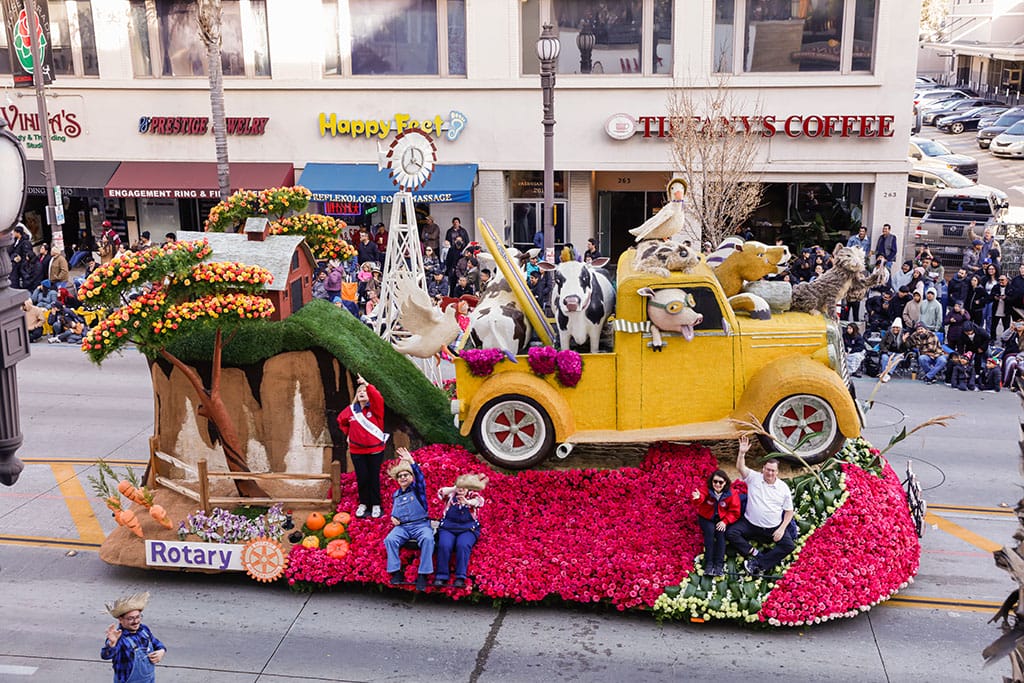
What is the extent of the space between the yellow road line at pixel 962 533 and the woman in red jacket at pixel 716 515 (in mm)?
3783

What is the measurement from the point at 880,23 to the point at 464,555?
67.1ft

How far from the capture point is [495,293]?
43.0ft

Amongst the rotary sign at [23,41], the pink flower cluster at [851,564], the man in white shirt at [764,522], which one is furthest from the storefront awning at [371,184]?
the man in white shirt at [764,522]

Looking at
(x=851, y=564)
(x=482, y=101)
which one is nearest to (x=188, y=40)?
(x=482, y=101)

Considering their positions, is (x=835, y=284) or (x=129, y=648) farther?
(x=835, y=284)

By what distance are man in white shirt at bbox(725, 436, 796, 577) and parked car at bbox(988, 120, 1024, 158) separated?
4245cm

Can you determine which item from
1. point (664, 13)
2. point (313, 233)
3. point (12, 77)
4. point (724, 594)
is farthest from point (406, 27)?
Result: point (724, 594)

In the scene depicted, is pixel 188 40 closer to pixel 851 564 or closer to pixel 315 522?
pixel 315 522

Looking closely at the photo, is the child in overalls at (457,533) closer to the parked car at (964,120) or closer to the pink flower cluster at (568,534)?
the pink flower cluster at (568,534)

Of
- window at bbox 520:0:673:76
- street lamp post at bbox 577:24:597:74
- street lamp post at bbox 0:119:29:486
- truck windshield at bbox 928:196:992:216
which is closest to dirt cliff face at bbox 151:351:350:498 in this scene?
street lamp post at bbox 0:119:29:486

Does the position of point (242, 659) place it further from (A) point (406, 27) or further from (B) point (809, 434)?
(A) point (406, 27)

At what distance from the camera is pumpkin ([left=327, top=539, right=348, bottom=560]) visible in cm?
1153

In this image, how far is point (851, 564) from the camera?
11.0 m

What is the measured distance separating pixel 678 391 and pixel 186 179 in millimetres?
20930
